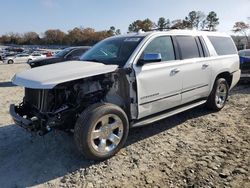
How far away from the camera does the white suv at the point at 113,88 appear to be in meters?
3.99

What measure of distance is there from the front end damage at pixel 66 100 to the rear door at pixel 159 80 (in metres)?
0.28

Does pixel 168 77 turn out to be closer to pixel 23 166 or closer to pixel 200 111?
pixel 200 111

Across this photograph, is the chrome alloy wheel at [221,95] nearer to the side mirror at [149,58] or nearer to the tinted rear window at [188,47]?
the tinted rear window at [188,47]

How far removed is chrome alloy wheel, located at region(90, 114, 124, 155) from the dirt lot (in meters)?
0.22

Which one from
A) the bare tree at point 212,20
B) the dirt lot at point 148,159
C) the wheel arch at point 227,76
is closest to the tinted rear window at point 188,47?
the wheel arch at point 227,76

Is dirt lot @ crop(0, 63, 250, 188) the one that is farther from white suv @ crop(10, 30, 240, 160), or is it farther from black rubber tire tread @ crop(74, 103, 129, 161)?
white suv @ crop(10, 30, 240, 160)

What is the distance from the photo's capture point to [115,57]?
15.8 ft

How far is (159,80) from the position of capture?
15.9 ft

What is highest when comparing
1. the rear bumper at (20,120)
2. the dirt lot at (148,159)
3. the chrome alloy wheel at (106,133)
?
the rear bumper at (20,120)

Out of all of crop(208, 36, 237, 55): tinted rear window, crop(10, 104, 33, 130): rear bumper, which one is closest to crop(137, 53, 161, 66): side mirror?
crop(10, 104, 33, 130): rear bumper

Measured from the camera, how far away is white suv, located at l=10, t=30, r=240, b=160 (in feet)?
13.1

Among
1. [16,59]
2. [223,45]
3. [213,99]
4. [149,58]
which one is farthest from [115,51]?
[16,59]

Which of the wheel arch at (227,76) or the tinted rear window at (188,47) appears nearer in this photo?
the tinted rear window at (188,47)

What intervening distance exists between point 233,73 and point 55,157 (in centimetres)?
482
